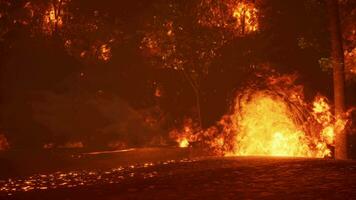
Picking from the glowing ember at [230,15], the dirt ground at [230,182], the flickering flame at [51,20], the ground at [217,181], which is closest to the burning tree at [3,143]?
the flickering flame at [51,20]

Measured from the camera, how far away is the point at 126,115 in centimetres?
2322

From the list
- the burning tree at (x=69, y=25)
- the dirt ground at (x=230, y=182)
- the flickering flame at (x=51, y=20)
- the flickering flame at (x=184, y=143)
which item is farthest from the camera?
the flickering flame at (x=184, y=143)

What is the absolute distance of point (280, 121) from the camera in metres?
16.4

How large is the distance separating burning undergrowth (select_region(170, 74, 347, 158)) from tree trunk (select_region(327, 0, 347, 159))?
27.3 inches

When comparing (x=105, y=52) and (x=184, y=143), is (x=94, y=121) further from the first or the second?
(x=184, y=143)

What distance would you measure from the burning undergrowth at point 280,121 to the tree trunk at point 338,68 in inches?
27.3

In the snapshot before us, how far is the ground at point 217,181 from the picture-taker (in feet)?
23.4

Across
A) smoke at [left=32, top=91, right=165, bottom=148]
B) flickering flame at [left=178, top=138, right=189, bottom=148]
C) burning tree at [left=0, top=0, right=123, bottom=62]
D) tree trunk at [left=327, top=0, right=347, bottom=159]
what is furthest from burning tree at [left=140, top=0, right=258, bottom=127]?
smoke at [left=32, top=91, right=165, bottom=148]

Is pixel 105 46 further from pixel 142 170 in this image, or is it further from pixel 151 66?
pixel 142 170

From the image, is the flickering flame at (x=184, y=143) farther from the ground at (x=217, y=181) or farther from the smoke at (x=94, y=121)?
the ground at (x=217, y=181)

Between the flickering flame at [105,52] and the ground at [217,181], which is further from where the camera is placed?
the flickering flame at [105,52]

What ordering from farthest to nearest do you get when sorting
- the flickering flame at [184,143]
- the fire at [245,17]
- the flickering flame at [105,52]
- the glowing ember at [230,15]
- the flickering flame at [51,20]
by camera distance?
the flickering flame at [105,52], the flickering flame at [184,143], the flickering flame at [51,20], the fire at [245,17], the glowing ember at [230,15]

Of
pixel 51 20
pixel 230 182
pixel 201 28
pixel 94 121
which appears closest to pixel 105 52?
pixel 51 20

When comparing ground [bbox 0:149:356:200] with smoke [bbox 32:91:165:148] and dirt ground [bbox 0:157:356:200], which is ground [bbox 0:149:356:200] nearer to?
dirt ground [bbox 0:157:356:200]
